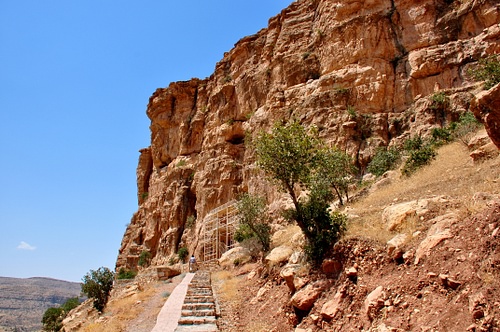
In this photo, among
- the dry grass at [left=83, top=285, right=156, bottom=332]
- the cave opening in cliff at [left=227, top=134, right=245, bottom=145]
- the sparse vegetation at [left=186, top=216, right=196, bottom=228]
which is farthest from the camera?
the sparse vegetation at [left=186, top=216, right=196, bottom=228]

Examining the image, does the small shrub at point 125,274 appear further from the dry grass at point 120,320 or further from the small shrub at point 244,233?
the dry grass at point 120,320

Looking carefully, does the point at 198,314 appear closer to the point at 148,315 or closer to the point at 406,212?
the point at 148,315

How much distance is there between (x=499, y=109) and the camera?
723 centimetres

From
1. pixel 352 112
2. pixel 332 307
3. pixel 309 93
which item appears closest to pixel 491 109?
pixel 332 307

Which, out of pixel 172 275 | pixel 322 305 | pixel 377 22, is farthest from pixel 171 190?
pixel 322 305

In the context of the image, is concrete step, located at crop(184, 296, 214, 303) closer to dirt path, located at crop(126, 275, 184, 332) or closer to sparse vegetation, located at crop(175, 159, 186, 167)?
dirt path, located at crop(126, 275, 184, 332)

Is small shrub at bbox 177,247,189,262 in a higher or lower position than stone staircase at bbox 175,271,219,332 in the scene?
higher

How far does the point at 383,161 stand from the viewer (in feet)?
78.3

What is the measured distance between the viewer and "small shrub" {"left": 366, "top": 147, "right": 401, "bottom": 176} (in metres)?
23.5

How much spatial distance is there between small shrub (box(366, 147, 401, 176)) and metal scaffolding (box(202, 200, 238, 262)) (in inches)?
553

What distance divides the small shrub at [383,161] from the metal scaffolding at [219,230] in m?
14.0

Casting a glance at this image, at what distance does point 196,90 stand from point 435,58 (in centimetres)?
3232

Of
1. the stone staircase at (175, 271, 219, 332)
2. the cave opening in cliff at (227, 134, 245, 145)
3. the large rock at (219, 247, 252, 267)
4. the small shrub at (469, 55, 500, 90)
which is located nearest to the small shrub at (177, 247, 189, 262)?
the cave opening in cliff at (227, 134, 245, 145)

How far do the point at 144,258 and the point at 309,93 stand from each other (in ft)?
94.3
